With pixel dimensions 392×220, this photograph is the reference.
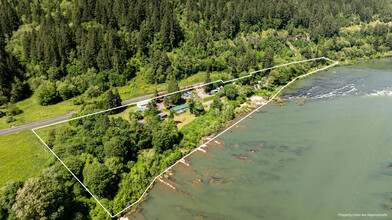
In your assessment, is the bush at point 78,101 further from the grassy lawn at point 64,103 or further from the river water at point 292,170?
the river water at point 292,170

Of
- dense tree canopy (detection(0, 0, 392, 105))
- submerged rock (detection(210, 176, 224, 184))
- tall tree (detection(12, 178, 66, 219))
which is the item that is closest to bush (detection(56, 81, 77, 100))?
dense tree canopy (detection(0, 0, 392, 105))

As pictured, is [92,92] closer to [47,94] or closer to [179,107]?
[47,94]

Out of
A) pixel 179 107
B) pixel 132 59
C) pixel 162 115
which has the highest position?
pixel 132 59

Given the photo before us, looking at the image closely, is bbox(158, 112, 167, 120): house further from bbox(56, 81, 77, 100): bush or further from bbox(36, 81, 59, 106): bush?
bbox(36, 81, 59, 106): bush

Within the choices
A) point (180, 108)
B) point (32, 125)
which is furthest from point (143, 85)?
point (32, 125)

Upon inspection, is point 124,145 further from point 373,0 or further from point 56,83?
point 373,0

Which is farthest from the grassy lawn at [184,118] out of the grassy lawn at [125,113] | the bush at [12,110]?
the bush at [12,110]

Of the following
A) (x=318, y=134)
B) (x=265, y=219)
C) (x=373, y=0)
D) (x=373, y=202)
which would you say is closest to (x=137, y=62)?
(x=318, y=134)
